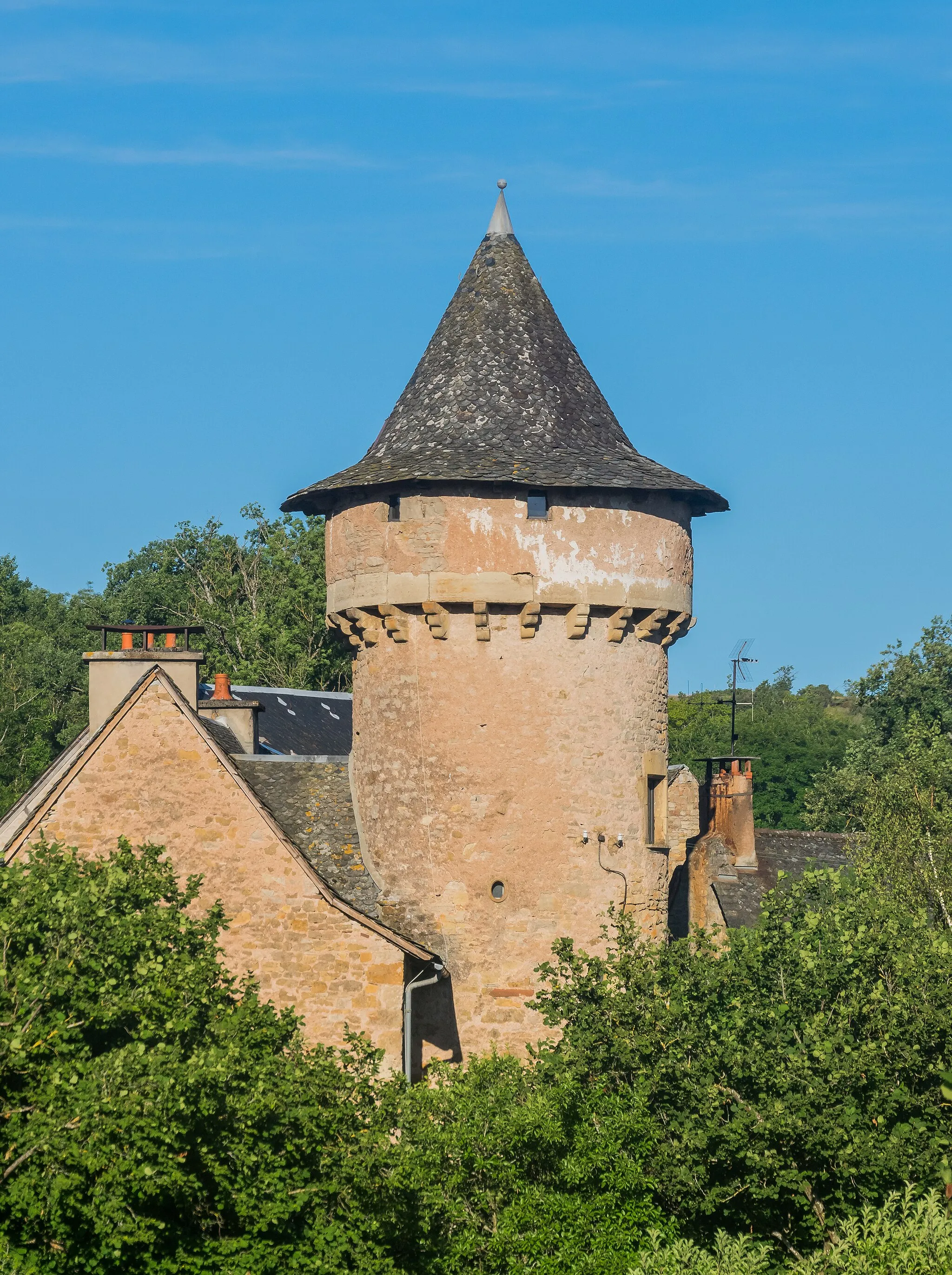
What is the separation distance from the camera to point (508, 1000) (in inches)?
850

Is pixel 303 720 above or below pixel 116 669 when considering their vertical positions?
below

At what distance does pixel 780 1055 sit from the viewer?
1822 centimetres

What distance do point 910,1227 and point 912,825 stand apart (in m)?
23.3

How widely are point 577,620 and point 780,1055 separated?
6.33m

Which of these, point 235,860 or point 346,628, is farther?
point 346,628

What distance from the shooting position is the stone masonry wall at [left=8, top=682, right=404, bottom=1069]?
68.1 feet

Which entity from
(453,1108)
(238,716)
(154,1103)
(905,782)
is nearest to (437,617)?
(238,716)

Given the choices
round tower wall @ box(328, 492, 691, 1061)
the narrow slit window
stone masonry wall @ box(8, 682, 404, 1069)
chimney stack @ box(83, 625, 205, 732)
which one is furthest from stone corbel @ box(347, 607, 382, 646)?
chimney stack @ box(83, 625, 205, 732)

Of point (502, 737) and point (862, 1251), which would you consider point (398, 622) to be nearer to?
point (502, 737)

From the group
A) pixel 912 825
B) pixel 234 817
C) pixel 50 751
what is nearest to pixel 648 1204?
pixel 234 817

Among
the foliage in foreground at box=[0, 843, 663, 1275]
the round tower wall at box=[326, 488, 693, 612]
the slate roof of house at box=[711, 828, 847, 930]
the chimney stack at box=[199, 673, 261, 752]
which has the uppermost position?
the round tower wall at box=[326, 488, 693, 612]

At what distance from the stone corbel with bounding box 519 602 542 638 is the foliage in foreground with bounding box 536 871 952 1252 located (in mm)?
3974

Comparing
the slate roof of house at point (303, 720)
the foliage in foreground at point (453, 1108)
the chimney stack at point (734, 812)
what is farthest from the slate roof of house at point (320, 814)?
the chimney stack at point (734, 812)

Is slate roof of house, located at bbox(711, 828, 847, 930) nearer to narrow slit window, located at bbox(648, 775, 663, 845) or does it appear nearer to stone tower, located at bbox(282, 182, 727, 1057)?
narrow slit window, located at bbox(648, 775, 663, 845)
